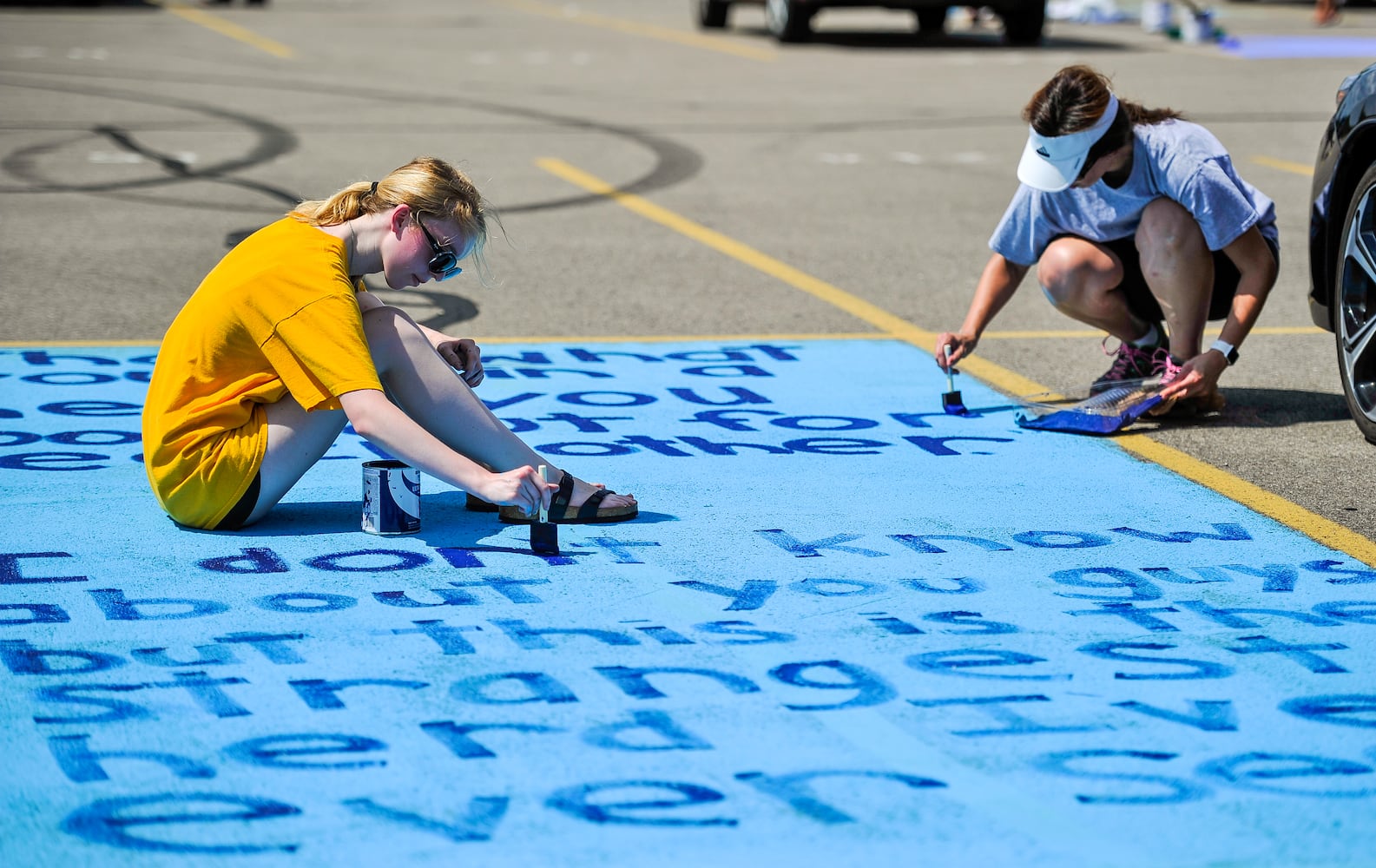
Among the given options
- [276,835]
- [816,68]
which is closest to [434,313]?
[276,835]

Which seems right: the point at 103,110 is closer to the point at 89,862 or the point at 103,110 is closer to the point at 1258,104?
the point at 1258,104

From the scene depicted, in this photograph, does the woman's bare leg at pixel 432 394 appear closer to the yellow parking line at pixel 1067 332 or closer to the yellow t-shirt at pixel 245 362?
the yellow t-shirt at pixel 245 362

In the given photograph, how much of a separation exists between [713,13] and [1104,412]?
59.7ft

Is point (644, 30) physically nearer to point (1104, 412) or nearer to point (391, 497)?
point (1104, 412)

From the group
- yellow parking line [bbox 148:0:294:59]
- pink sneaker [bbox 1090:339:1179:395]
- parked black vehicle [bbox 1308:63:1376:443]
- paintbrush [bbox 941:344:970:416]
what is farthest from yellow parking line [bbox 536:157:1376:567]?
yellow parking line [bbox 148:0:294:59]

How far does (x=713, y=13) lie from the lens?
23.2 meters

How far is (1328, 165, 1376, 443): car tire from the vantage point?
551cm

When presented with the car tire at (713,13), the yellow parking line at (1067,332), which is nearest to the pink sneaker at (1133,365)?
the yellow parking line at (1067,332)

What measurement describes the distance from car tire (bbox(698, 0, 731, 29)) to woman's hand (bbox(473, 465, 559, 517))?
19.7m

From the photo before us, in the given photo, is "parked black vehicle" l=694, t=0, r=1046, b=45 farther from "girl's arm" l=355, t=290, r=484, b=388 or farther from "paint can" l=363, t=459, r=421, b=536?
"paint can" l=363, t=459, r=421, b=536

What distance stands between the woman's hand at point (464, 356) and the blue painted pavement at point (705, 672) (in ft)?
1.27

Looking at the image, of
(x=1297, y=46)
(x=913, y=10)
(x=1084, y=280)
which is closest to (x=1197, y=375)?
(x=1084, y=280)

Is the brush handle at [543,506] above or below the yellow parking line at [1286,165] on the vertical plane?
below

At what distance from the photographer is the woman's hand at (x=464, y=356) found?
4.88 meters
